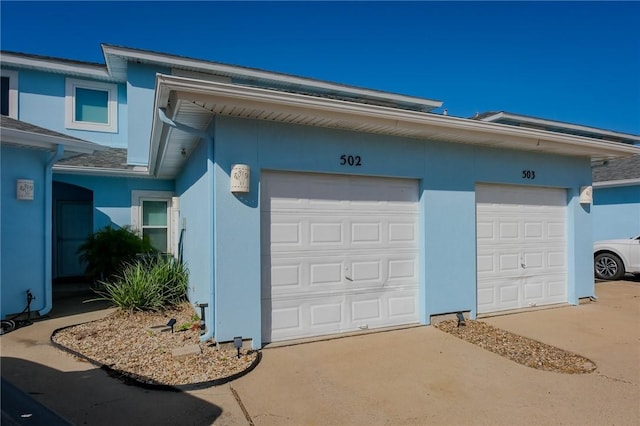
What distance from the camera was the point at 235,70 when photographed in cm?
1083

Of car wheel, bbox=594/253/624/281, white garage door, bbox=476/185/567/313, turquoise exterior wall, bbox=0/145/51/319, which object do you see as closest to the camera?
turquoise exterior wall, bbox=0/145/51/319

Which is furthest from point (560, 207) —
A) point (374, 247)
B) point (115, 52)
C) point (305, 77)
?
point (115, 52)

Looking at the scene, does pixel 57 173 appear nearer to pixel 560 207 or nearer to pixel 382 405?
pixel 382 405

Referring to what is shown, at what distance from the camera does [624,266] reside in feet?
34.6

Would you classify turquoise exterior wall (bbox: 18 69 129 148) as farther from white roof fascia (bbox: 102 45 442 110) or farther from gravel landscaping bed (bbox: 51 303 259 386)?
gravel landscaping bed (bbox: 51 303 259 386)

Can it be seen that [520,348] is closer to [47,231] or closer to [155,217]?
[47,231]

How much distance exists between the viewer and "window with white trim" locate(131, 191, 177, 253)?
10.0 m

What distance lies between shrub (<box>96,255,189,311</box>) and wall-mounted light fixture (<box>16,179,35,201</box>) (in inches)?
75.4

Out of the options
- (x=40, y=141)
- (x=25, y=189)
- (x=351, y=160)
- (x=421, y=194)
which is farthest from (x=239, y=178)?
(x=25, y=189)

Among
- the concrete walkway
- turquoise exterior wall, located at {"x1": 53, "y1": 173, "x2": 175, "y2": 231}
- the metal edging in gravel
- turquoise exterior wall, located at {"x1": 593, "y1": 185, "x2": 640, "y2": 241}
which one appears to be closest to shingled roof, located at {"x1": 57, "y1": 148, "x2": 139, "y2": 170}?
turquoise exterior wall, located at {"x1": 53, "y1": 173, "x2": 175, "y2": 231}

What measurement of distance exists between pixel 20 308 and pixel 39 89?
24.4ft

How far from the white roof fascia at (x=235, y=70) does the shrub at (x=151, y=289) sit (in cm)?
587

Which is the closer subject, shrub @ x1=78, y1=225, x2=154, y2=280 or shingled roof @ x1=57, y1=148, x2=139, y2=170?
shrub @ x1=78, y1=225, x2=154, y2=280

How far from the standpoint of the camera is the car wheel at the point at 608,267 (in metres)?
10.6
